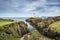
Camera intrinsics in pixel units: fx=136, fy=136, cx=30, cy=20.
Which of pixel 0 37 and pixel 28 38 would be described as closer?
pixel 0 37

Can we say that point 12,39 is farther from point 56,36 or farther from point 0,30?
point 56,36

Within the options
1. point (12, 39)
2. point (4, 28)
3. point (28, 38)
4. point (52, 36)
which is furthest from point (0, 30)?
point (52, 36)

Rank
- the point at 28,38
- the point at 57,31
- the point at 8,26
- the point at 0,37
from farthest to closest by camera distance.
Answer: the point at 57,31 < the point at 8,26 < the point at 28,38 < the point at 0,37

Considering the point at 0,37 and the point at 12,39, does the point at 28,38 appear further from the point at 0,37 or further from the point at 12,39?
the point at 0,37

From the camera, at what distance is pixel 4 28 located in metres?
31.7

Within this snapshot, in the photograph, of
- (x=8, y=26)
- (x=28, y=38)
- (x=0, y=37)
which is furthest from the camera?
(x=8, y=26)

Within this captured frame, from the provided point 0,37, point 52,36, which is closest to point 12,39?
point 0,37

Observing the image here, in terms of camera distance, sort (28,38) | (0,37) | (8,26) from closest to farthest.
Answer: (0,37)
(28,38)
(8,26)

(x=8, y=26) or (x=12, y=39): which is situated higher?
(x=8, y=26)

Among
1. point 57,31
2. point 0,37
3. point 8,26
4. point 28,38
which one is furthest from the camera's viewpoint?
point 57,31

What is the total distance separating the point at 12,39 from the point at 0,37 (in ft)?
10.1

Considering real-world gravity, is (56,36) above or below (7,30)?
below

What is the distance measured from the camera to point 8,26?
3384 cm

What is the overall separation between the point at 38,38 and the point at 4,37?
7.49 metres
